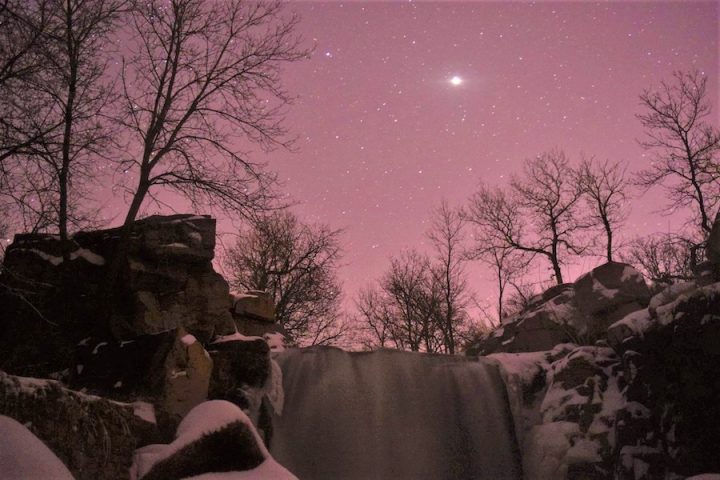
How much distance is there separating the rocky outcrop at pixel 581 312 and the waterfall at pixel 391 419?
3599 millimetres

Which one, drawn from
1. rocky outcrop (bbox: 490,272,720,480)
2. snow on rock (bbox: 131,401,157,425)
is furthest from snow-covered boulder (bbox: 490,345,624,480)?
snow on rock (bbox: 131,401,157,425)

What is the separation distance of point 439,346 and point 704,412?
73.2 feet

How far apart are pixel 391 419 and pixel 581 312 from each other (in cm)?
663

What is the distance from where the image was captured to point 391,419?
10938 mm

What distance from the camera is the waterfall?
1020cm

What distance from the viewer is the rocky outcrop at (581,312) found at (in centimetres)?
1330

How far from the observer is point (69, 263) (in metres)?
9.88

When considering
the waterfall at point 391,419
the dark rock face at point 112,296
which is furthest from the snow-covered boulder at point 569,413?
the dark rock face at point 112,296

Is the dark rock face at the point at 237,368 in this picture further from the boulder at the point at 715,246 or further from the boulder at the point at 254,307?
the boulder at the point at 715,246

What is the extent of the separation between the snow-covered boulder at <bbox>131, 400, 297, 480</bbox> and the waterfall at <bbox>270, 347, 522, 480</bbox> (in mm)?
6473

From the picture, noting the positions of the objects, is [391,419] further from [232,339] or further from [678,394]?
[678,394]

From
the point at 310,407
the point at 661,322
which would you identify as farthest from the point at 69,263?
the point at 661,322

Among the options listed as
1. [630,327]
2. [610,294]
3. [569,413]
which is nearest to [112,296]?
[569,413]

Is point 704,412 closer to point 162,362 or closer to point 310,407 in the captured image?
point 310,407
